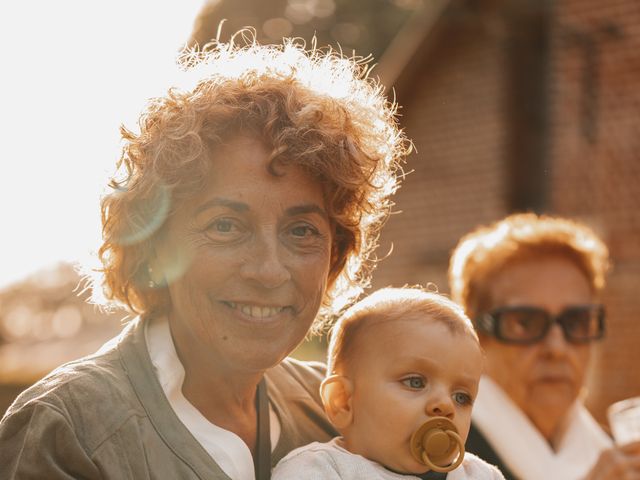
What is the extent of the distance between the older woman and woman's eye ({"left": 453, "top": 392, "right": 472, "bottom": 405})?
19.4 inches

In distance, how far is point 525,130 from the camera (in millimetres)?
10484

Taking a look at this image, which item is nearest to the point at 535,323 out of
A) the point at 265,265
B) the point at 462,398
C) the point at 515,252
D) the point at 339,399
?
the point at 515,252

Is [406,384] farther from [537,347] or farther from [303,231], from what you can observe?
[537,347]

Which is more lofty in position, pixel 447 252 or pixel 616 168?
pixel 616 168

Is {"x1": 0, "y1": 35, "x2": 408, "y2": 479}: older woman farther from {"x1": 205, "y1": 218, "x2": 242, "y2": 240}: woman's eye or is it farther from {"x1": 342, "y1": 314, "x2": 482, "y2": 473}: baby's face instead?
{"x1": 342, "y1": 314, "x2": 482, "y2": 473}: baby's face

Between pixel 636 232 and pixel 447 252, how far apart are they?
227 cm

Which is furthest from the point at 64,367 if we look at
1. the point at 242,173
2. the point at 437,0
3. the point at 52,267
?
the point at 52,267

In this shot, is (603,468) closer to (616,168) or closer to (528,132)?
(616,168)

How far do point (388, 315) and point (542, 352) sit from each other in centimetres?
156

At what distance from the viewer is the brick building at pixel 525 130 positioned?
9422mm

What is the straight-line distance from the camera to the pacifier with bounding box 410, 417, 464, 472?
2.56m

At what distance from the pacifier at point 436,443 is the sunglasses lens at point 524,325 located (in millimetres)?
1505

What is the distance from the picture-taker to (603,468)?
11.2 ft

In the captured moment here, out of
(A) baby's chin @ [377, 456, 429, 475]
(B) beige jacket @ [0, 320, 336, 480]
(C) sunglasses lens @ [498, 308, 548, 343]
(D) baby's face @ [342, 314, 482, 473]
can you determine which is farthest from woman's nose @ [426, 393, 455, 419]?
(C) sunglasses lens @ [498, 308, 548, 343]
